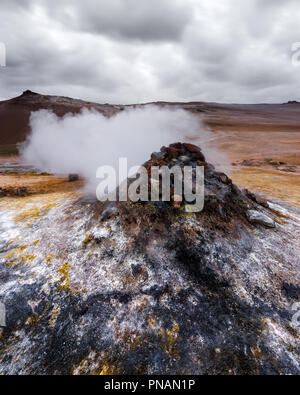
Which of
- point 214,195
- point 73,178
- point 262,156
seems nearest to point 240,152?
point 262,156

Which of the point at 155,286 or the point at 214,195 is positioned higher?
the point at 214,195

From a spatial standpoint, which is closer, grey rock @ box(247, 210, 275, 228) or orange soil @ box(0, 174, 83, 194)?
grey rock @ box(247, 210, 275, 228)

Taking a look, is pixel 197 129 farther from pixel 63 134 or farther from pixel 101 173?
pixel 101 173

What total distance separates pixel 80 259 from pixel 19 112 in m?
40.7

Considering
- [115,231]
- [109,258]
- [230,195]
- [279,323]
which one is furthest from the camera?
[230,195]

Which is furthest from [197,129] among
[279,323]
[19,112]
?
[279,323]

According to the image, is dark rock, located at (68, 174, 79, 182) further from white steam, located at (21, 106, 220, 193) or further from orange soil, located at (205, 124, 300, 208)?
orange soil, located at (205, 124, 300, 208)

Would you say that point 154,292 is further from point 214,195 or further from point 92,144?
point 92,144

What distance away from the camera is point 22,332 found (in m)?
3.11

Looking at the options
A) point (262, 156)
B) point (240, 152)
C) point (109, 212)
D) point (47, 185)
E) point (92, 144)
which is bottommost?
point (47, 185)

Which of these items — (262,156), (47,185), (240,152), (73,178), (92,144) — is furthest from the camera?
(240,152)

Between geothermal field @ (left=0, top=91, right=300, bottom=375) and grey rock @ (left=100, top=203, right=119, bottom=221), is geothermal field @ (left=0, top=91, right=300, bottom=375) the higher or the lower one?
the lower one

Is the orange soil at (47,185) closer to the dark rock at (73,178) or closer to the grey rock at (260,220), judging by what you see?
the dark rock at (73,178)

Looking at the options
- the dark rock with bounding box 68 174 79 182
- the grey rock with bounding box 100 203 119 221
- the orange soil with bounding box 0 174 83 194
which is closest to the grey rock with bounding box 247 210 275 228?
the grey rock with bounding box 100 203 119 221
